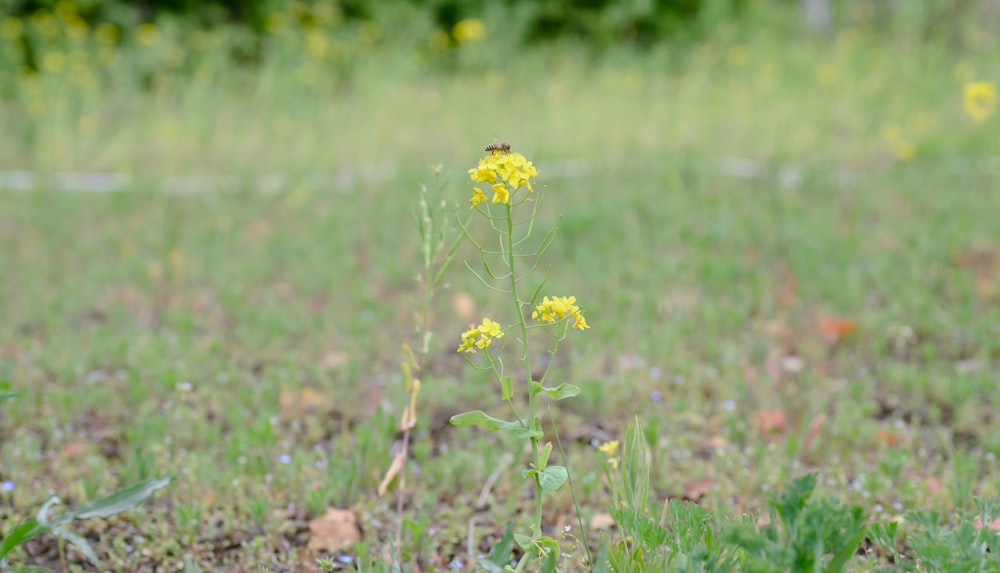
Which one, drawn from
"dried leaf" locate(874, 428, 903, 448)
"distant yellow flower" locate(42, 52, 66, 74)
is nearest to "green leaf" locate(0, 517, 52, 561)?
"dried leaf" locate(874, 428, 903, 448)

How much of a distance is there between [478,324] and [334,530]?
1.55 m

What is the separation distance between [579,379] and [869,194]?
2737 mm

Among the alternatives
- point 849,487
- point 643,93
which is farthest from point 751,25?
point 849,487

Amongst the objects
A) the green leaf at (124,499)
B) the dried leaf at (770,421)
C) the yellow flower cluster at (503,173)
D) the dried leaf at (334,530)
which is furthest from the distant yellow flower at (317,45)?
Result: the yellow flower cluster at (503,173)

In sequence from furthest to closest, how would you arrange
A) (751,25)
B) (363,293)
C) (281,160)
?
(751,25) < (281,160) < (363,293)

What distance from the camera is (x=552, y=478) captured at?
Answer: 1598mm

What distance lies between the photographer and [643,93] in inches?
313

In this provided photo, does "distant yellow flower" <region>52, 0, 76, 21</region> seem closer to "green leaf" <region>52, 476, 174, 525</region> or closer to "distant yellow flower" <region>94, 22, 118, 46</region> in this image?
"distant yellow flower" <region>94, 22, 118, 46</region>

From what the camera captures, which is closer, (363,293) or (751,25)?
(363,293)

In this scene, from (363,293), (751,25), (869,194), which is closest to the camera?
(363,293)

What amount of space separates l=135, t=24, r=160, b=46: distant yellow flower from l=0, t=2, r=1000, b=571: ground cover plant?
33cm

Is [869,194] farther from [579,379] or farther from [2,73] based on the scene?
[2,73]

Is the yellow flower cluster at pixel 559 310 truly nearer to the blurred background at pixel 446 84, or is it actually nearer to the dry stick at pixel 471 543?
the dry stick at pixel 471 543

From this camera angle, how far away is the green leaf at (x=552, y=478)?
1577 millimetres
